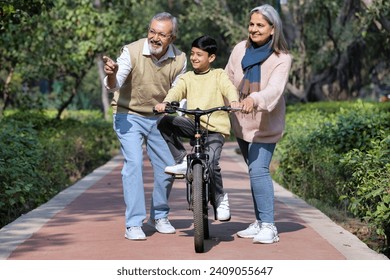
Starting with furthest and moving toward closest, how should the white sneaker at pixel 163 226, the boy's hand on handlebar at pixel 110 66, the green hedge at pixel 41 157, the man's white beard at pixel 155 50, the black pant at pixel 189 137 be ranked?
the green hedge at pixel 41 157, the white sneaker at pixel 163 226, the man's white beard at pixel 155 50, the black pant at pixel 189 137, the boy's hand on handlebar at pixel 110 66

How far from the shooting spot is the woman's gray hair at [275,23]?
859 cm

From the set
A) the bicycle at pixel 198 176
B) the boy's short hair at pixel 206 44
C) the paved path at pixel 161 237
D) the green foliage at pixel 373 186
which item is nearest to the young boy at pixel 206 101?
the boy's short hair at pixel 206 44

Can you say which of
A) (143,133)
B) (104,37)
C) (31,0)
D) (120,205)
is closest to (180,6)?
(104,37)

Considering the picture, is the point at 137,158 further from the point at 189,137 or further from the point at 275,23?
the point at 275,23

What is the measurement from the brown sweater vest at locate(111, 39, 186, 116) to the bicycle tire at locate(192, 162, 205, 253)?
1088mm

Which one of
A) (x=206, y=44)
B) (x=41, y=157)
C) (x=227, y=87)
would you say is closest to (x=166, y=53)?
(x=206, y=44)

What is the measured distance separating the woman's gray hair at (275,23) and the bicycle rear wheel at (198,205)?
126 centimetres

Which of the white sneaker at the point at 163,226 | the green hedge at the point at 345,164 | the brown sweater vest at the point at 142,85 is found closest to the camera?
the brown sweater vest at the point at 142,85

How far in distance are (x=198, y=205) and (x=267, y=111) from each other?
1065mm

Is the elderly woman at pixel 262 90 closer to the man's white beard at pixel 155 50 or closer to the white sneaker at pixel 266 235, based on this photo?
the white sneaker at pixel 266 235

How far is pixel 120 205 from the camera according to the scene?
1245 cm

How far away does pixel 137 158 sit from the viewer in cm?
909

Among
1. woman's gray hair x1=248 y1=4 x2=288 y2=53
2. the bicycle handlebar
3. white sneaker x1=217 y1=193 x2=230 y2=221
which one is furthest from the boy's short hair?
white sneaker x1=217 y1=193 x2=230 y2=221

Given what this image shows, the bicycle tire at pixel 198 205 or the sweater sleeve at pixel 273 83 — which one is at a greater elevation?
the sweater sleeve at pixel 273 83
